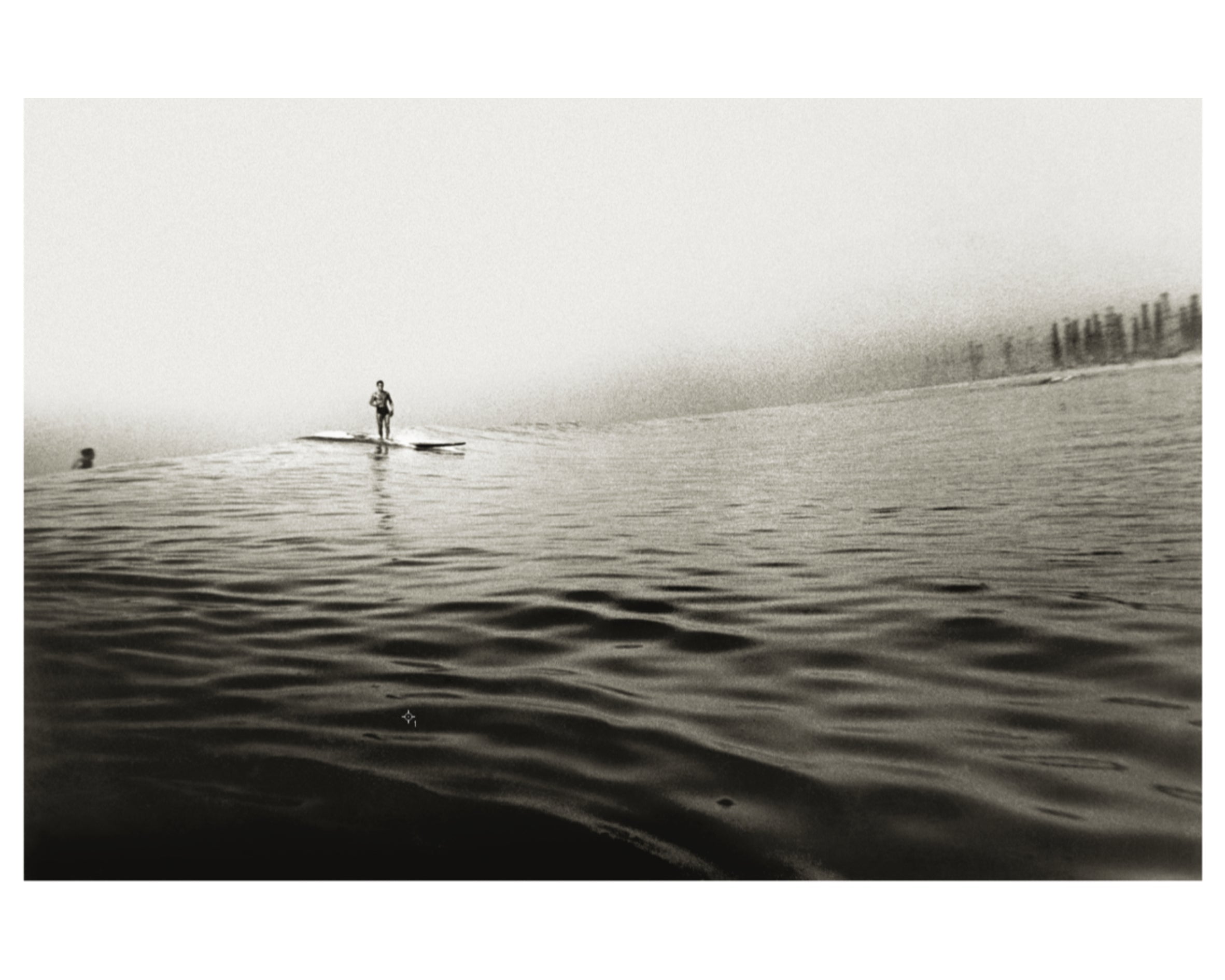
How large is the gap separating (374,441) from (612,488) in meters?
0.70

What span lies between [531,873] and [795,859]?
684 mm

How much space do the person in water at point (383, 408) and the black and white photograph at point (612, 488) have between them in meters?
0.01

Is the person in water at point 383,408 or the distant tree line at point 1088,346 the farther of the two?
the person in water at point 383,408

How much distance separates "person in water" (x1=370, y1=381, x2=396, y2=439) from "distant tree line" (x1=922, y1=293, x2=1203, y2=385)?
5.06 ft

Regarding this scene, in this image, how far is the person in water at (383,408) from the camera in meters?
2.81

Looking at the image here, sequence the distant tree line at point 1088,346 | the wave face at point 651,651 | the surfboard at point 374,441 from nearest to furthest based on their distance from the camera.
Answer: the wave face at point 651,651
the distant tree line at point 1088,346
the surfboard at point 374,441

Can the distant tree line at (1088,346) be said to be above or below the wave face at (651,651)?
above

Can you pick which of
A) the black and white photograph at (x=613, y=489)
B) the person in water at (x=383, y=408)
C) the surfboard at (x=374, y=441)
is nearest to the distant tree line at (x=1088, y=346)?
the black and white photograph at (x=613, y=489)

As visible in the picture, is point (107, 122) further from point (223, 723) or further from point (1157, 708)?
point (1157, 708)

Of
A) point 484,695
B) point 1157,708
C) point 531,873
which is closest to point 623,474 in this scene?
point 484,695

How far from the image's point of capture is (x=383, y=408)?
281 centimetres

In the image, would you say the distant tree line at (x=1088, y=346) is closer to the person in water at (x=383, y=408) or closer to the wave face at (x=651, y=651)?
the wave face at (x=651, y=651)

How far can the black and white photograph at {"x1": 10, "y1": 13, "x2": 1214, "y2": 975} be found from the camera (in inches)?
98.0

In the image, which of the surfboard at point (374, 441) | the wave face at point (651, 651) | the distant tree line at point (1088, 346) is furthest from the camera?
the surfboard at point (374, 441)
